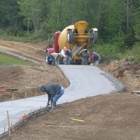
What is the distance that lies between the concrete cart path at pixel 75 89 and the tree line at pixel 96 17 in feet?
34.3

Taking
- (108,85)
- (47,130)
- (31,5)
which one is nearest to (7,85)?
(108,85)

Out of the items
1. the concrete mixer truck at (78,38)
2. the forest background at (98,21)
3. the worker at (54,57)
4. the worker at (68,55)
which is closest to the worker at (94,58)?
the concrete mixer truck at (78,38)

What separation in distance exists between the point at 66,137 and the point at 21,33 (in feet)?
156

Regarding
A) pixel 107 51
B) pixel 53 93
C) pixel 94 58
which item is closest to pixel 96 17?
pixel 107 51

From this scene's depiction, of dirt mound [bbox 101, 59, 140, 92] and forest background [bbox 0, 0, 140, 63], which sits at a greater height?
forest background [bbox 0, 0, 140, 63]

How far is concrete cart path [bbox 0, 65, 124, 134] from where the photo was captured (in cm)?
1689

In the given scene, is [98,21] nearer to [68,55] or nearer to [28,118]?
[68,55]

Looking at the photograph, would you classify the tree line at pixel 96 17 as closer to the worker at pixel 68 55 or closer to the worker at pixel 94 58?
the worker at pixel 94 58

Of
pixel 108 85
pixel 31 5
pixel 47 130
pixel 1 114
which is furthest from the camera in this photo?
pixel 31 5

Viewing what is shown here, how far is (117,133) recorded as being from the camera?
13.6m

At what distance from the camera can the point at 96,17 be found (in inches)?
1914

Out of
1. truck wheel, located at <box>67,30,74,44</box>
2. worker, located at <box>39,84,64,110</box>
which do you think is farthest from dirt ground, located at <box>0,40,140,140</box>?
truck wheel, located at <box>67,30,74,44</box>

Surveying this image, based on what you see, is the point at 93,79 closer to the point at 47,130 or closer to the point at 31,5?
the point at 47,130

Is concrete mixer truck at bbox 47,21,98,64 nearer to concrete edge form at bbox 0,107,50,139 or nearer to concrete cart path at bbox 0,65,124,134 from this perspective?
concrete cart path at bbox 0,65,124,134
